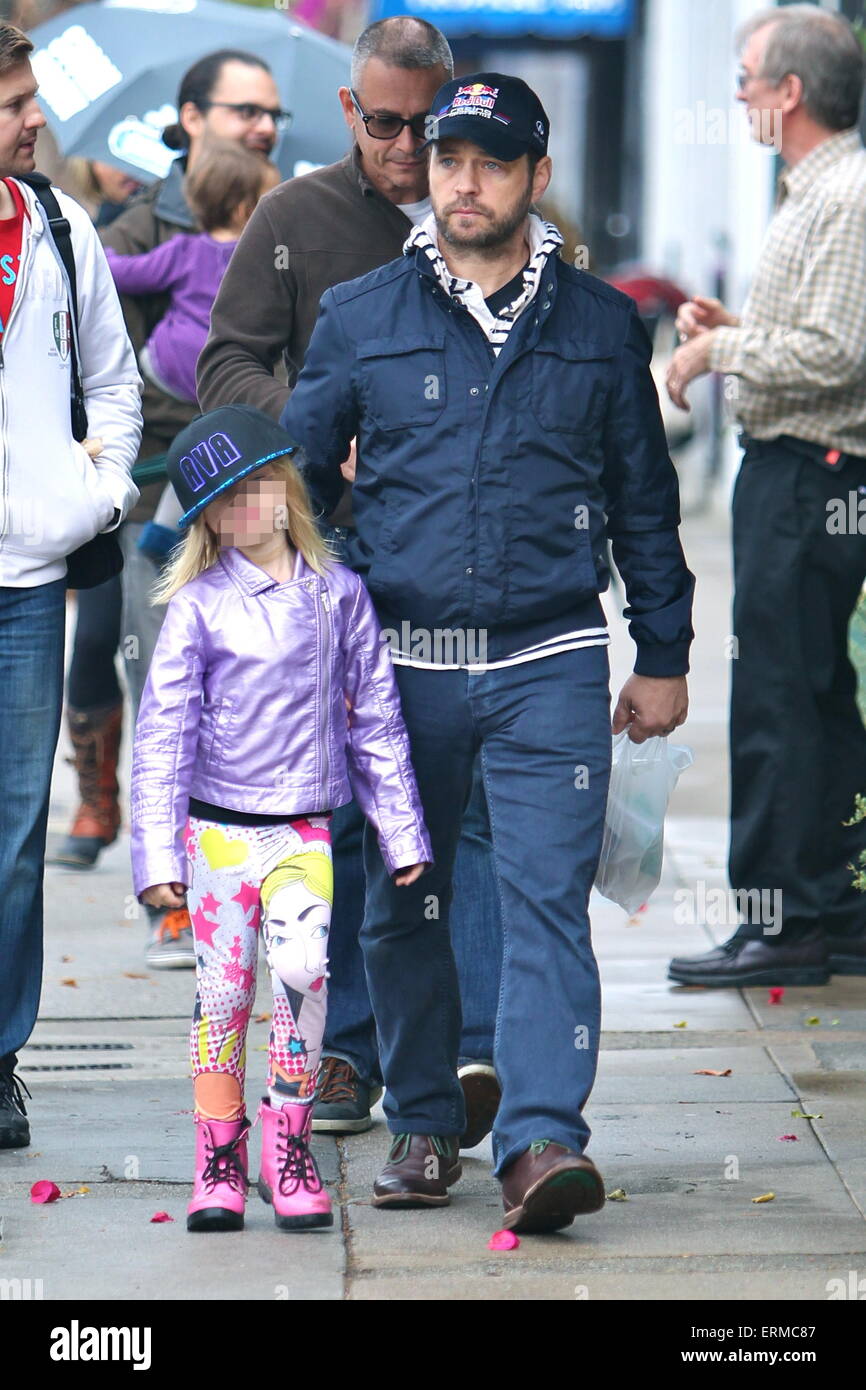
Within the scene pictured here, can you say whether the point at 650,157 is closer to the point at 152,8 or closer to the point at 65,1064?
the point at 152,8

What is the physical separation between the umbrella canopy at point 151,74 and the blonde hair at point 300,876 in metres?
3.96

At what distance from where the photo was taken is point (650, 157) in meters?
30.4

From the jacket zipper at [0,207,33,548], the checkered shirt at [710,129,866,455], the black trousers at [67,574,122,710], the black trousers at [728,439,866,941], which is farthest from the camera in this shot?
the black trousers at [67,574,122,710]

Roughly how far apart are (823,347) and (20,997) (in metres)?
2.50

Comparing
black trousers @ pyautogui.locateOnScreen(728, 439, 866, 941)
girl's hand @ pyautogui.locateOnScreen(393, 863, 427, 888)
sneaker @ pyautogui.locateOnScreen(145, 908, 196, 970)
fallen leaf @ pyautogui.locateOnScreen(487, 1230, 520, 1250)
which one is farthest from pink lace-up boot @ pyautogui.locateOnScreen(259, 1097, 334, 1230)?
sneaker @ pyautogui.locateOnScreen(145, 908, 196, 970)

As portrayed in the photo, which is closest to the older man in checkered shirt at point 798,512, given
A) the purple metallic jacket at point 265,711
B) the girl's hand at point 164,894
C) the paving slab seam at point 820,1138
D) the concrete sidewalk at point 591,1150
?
the concrete sidewalk at point 591,1150

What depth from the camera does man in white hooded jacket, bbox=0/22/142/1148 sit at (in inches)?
185

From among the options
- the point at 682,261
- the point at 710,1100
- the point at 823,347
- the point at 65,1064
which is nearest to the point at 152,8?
the point at 823,347

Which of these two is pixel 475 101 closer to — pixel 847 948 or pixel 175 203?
pixel 175 203

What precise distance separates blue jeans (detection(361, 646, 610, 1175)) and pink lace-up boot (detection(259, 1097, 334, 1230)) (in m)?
0.25

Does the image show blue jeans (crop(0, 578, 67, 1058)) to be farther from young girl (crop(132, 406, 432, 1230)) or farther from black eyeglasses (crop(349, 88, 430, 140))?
black eyeglasses (crop(349, 88, 430, 140))

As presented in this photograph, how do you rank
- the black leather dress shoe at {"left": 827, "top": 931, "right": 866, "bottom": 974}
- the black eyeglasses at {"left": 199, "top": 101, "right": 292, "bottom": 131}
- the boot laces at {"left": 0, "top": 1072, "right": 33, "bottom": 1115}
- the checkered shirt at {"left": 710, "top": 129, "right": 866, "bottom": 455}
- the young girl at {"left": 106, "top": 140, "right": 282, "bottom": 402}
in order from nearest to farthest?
the boot laces at {"left": 0, "top": 1072, "right": 33, "bottom": 1115}
the checkered shirt at {"left": 710, "top": 129, "right": 866, "bottom": 455}
the black leather dress shoe at {"left": 827, "top": 931, "right": 866, "bottom": 974}
the young girl at {"left": 106, "top": 140, "right": 282, "bottom": 402}
the black eyeglasses at {"left": 199, "top": 101, "right": 292, "bottom": 131}

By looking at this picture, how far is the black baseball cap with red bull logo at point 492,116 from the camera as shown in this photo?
4.22 m

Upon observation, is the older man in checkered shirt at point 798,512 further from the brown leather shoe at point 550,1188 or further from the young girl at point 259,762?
the brown leather shoe at point 550,1188
